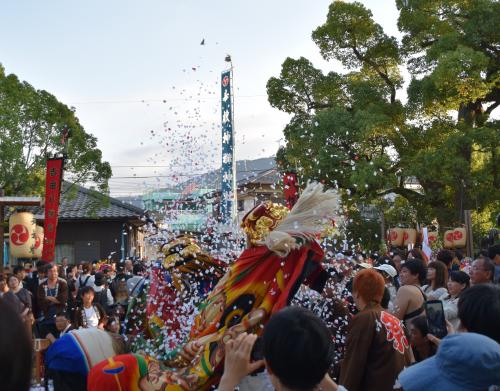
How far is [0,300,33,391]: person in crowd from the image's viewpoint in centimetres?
135

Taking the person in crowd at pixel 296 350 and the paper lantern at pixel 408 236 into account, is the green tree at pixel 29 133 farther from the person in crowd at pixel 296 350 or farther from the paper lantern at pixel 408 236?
the person in crowd at pixel 296 350

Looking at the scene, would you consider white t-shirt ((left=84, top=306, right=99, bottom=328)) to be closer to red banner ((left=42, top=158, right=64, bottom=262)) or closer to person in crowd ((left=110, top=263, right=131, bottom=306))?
person in crowd ((left=110, top=263, right=131, bottom=306))

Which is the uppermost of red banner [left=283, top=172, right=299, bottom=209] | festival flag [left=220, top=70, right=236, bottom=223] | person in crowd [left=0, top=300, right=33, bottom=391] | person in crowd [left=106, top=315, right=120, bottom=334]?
festival flag [left=220, top=70, right=236, bottom=223]

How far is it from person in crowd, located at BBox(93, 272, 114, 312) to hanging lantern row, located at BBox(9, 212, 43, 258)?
664cm

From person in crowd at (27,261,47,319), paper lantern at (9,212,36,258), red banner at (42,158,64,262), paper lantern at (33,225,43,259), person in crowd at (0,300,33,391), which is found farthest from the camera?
paper lantern at (33,225,43,259)

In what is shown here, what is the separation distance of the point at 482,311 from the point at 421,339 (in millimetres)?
1593

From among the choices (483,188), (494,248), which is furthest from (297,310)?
(483,188)

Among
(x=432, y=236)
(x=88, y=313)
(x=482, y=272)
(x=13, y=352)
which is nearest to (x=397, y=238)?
(x=432, y=236)

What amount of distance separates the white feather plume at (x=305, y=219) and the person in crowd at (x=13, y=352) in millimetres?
2446

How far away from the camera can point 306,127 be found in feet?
63.1

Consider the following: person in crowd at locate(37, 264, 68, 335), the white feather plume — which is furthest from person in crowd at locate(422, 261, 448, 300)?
person in crowd at locate(37, 264, 68, 335)

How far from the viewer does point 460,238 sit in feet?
50.4

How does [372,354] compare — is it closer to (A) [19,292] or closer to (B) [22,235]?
(A) [19,292]

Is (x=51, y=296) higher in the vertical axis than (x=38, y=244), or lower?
lower
